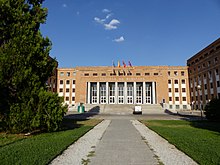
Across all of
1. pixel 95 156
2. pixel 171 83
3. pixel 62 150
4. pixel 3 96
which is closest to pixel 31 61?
pixel 3 96

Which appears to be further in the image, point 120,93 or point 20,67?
point 120,93

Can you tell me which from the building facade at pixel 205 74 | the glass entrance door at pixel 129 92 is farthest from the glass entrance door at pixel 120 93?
the building facade at pixel 205 74

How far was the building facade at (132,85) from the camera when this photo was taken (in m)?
65.1

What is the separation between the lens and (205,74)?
185 ft

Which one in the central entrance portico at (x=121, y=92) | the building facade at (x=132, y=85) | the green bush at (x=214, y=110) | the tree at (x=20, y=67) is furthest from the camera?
the central entrance portico at (x=121, y=92)

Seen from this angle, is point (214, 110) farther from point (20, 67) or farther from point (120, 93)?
point (120, 93)

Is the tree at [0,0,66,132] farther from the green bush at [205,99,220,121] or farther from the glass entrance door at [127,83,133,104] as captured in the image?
the glass entrance door at [127,83,133,104]

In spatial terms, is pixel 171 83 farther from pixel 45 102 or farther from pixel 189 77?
pixel 45 102

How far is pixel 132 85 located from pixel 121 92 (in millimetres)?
4538

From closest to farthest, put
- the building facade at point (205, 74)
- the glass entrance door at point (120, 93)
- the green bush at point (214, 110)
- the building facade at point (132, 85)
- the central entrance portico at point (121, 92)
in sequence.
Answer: the green bush at point (214, 110), the building facade at point (205, 74), the building facade at point (132, 85), the central entrance portico at point (121, 92), the glass entrance door at point (120, 93)

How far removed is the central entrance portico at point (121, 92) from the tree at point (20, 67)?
54.7m

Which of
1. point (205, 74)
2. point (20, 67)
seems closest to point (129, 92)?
point (205, 74)

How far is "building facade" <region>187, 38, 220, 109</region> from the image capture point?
50.7 m

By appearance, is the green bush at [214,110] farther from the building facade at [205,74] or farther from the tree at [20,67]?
the building facade at [205,74]
